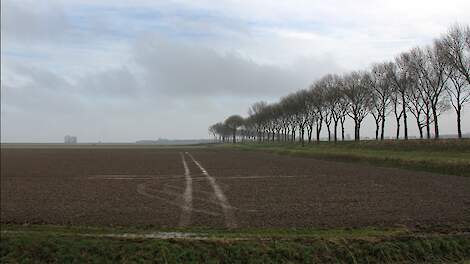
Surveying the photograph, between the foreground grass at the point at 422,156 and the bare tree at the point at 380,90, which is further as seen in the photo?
the bare tree at the point at 380,90

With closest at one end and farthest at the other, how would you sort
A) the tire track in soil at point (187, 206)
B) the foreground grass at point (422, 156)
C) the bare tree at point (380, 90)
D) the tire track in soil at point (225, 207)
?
the tire track in soil at point (225, 207) → the tire track in soil at point (187, 206) → the foreground grass at point (422, 156) → the bare tree at point (380, 90)

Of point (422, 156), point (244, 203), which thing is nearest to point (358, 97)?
point (422, 156)

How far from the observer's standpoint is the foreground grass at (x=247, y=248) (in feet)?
39.5

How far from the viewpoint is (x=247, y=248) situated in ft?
40.4

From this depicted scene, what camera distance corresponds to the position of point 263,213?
59.5 ft

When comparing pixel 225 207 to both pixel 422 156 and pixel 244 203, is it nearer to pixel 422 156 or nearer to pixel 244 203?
pixel 244 203

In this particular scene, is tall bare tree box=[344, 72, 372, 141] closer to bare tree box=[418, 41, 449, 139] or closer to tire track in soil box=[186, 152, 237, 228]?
bare tree box=[418, 41, 449, 139]

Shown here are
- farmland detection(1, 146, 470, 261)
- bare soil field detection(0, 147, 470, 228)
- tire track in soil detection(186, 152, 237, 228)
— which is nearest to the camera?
farmland detection(1, 146, 470, 261)

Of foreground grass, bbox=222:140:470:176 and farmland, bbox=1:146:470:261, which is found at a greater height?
foreground grass, bbox=222:140:470:176

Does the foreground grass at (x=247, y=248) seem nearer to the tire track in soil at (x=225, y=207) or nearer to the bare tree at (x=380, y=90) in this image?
the tire track in soil at (x=225, y=207)

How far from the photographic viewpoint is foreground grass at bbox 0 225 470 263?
12055 mm

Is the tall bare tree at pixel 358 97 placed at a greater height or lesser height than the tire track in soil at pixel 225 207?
greater

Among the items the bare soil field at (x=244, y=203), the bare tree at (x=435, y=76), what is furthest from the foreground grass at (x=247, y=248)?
the bare tree at (x=435, y=76)

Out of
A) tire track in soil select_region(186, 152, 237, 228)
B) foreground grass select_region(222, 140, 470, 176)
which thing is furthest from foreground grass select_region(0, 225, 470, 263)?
foreground grass select_region(222, 140, 470, 176)
